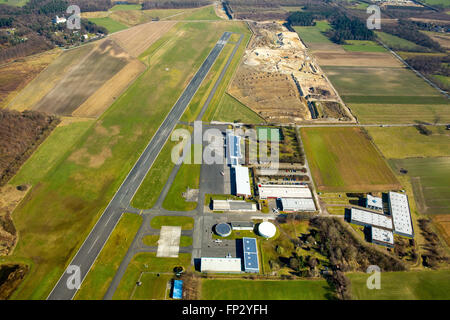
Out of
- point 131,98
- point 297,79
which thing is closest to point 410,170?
point 297,79

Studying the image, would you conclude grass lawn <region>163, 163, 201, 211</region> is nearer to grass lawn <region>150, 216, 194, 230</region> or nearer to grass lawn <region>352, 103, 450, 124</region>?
grass lawn <region>150, 216, 194, 230</region>

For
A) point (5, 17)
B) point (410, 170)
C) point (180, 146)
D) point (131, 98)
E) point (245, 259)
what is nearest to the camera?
point (245, 259)

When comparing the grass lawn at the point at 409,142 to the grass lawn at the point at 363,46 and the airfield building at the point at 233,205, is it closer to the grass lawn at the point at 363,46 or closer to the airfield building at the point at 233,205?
the airfield building at the point at 233,205

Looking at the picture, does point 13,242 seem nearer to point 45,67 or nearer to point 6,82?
point 6,82

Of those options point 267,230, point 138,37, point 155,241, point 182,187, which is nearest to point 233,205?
point 267,230

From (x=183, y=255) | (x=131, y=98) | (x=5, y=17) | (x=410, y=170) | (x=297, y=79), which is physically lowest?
(x=183, y=255)

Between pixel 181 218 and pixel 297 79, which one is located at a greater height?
pixel 297 79
